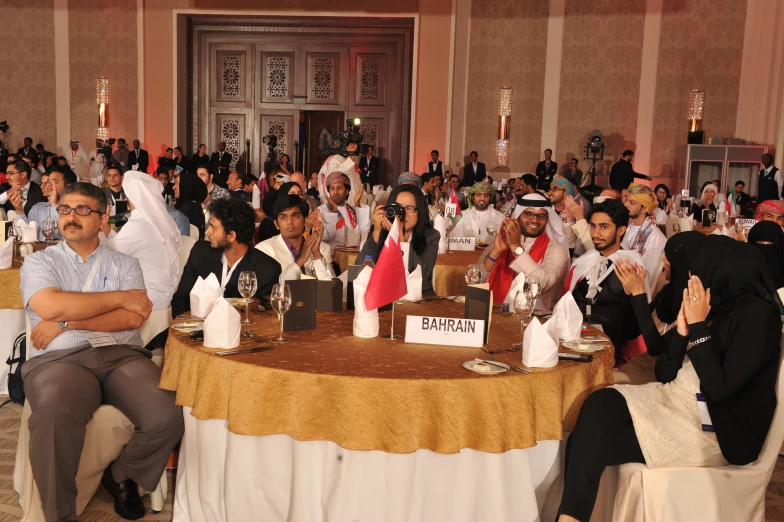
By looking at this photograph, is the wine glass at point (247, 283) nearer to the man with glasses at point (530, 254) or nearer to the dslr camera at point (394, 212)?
the dslr camera at point (394, 212)

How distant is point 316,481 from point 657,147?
15759 mm

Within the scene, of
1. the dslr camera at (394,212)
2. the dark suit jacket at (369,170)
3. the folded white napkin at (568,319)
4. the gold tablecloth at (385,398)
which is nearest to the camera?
the gold tablecloth at (385,398)

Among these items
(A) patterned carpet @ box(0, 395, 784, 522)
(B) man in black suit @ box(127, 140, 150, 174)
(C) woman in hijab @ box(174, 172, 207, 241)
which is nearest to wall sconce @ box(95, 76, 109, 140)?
(B) man in black suit @ box(127, 140, 150, 174)

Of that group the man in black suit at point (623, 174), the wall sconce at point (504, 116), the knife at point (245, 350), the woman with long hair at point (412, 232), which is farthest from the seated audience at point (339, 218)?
the wall sconce at point (504, 116)

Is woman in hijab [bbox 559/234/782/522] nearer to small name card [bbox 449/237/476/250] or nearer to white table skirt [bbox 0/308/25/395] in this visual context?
white table skirt [bbox 0/308/25/395]

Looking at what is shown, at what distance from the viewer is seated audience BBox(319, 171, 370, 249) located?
714cm

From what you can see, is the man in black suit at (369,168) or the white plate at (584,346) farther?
the man in black suit at (369,168)

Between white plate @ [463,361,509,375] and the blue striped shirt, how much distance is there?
61.9 inches

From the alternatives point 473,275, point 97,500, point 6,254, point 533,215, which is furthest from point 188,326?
point 533,215

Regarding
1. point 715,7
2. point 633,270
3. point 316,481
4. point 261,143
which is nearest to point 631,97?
point 715,7

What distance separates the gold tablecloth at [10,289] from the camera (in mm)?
4504

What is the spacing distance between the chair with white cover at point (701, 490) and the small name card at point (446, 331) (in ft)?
2.44

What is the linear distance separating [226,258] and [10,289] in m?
1.39

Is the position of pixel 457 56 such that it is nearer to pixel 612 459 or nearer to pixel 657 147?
pixel 657 147
